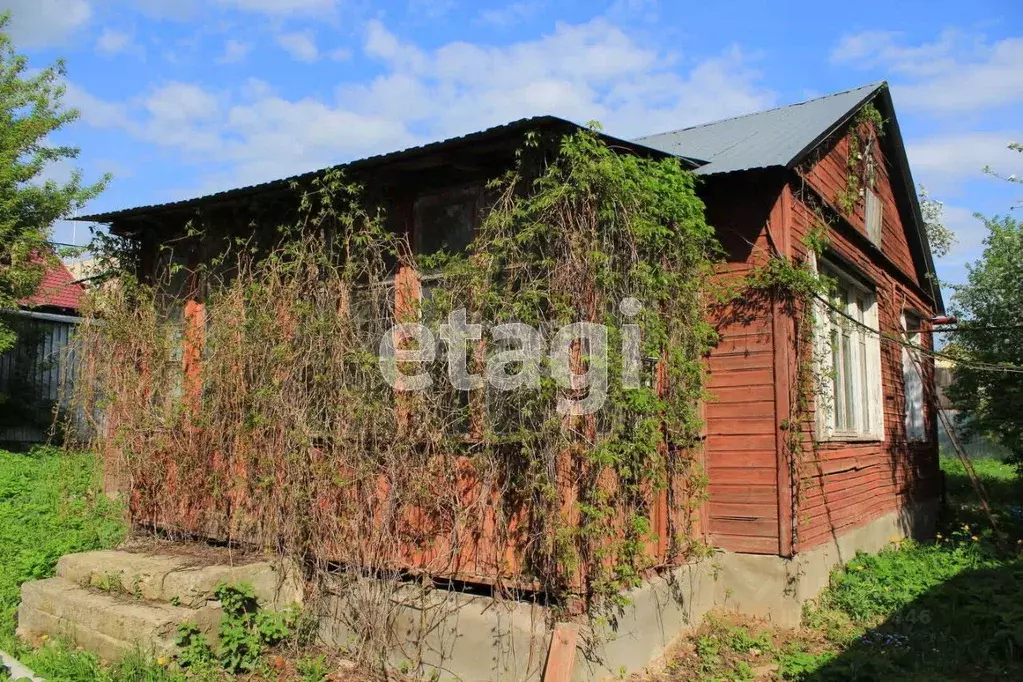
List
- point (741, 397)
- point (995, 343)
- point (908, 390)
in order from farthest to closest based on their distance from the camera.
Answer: point (995, 343)
point (908, 390)
point (741, 397)

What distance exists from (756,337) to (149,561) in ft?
16.9

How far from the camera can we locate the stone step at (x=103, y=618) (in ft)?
17.4

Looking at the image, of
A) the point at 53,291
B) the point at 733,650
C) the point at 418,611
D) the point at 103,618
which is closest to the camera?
the point at 418,611

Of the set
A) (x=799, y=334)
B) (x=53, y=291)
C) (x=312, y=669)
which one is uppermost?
(x=53, y=291)

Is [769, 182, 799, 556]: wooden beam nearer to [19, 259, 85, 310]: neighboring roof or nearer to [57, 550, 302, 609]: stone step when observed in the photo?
[57, 550, 302, 609]: stone step

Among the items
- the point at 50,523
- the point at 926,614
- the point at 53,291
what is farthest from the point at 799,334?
the point at 53,291

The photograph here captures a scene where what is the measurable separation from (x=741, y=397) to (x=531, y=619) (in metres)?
2.73

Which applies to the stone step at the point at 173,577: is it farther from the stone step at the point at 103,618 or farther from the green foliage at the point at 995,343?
the green foliage at the point at 995,343

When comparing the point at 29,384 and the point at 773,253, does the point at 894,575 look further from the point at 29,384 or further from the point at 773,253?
the point at 29,384

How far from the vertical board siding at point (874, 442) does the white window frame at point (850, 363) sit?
0.16 m

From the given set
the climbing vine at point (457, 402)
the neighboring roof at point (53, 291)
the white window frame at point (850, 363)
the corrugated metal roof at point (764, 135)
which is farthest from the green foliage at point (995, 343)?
the neighboring roof at point (53, 291)

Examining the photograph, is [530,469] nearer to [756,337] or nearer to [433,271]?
[433,271]

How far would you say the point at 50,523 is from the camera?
296 inches

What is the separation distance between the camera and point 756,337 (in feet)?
21.5
